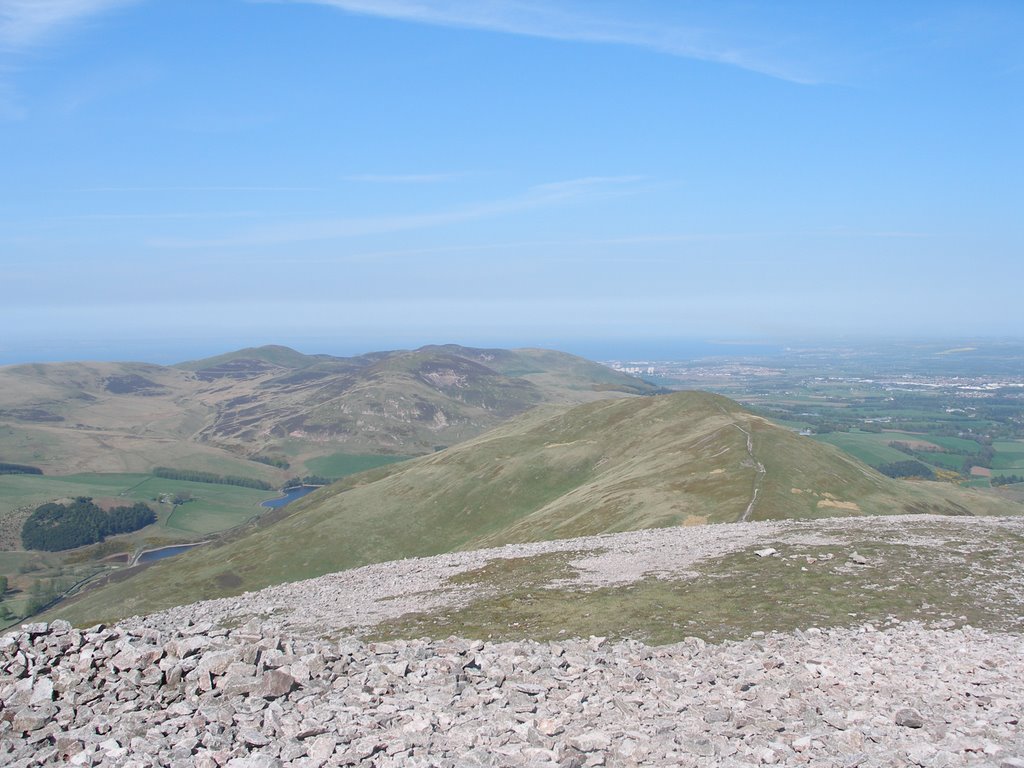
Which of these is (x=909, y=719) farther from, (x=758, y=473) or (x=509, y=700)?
(x=758, y=473)

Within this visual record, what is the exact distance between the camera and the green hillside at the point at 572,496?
287ft

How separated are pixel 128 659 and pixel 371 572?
44537 millimetres

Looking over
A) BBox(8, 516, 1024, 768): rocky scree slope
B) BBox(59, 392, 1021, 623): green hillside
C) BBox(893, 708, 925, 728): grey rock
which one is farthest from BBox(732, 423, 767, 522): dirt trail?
BBox(893, 708, 925, 728): grey rock

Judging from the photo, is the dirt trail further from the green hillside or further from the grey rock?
the grey rock

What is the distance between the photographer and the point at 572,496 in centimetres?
11700

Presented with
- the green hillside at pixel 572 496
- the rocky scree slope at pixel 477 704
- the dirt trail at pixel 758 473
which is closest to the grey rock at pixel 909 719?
the rocky scree slope at pixel 477 704

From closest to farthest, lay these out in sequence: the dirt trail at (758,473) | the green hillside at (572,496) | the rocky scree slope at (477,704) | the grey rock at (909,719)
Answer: the rocky scree slope at (477,704) < the grey rock at (909,719) < the dirt trail at (758,473) < the green hillside at (572,496)

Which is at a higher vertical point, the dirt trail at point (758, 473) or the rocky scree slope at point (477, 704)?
the rocky scree slope at point (477, 704)

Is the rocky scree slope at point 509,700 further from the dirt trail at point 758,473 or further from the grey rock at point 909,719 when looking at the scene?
the dirt trail at point 758,473

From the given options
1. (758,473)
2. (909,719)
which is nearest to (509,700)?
(909,719)

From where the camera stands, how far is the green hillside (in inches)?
3442

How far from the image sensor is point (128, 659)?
22906mm

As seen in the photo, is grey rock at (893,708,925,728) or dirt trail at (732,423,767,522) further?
dirt trail at (732,423,767,522)

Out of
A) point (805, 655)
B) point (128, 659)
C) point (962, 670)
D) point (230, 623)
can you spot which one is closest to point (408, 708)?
point (128, 659)
